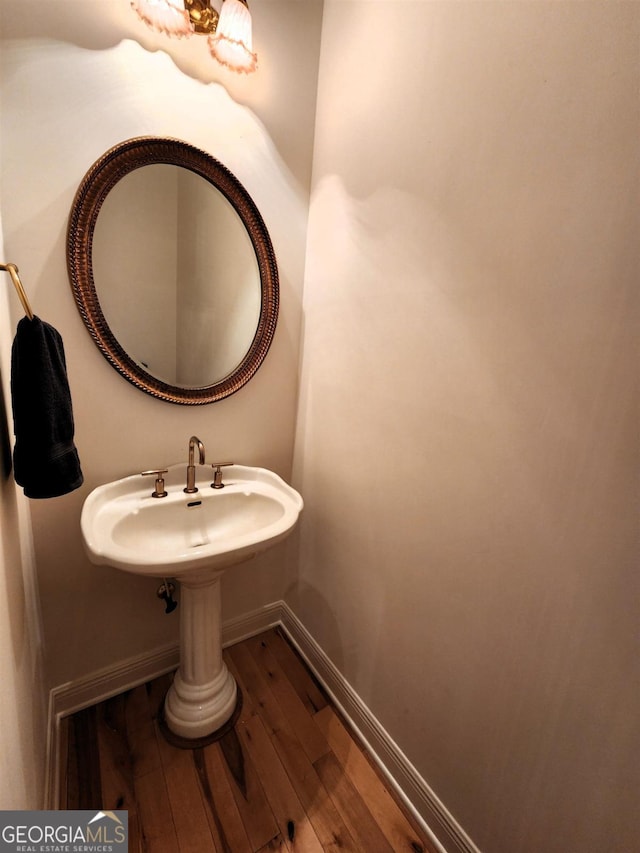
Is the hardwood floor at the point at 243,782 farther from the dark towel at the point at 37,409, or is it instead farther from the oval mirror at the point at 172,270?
the oval mirror at the point at 172,270

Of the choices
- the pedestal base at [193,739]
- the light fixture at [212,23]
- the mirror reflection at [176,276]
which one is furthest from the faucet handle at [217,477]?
the light fixture at [212,23]

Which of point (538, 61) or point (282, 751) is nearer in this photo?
point (538, 61)

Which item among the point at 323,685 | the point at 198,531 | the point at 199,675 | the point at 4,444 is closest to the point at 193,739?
the point at 199,675

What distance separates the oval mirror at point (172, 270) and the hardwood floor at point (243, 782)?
1.17 meters

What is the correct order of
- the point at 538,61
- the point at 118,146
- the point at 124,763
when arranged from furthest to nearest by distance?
1. the point at 124,763
2. the point at 118,146
3. the point at 538,61

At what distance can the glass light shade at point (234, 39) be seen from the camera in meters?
0.99

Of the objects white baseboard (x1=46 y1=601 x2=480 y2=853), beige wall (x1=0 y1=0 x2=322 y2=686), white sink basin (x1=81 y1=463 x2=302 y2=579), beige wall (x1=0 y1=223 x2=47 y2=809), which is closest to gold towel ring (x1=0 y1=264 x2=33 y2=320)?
beige wall (x1=0 y1=223 x2=47 y2=809)

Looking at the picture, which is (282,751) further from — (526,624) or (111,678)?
(526,624)

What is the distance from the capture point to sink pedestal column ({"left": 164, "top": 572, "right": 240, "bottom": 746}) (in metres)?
1.21

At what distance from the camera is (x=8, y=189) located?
2.94 feet

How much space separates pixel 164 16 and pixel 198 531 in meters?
1.49

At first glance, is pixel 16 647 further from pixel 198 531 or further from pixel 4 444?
pixel 198 531

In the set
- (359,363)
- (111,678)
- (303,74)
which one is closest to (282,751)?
(111,678)

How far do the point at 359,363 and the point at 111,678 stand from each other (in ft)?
4.80
